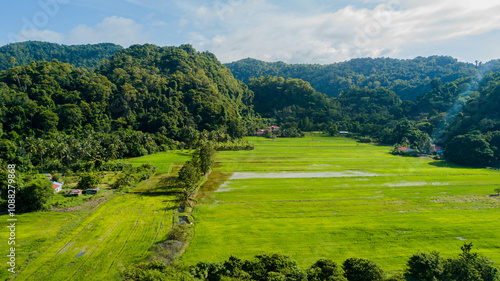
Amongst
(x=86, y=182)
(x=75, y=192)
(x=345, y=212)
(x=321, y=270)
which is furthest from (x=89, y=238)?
(x=345, y=212)

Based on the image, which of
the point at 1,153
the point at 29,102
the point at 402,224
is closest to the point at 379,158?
the point at 402,224

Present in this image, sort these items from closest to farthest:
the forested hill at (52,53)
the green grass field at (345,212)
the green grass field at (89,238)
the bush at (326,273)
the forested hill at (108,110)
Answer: the bush at (326,273), the green grass field at (89,238), the green grass field at (345,212), the forested hill at (108,110), the forested hill at (52,53)

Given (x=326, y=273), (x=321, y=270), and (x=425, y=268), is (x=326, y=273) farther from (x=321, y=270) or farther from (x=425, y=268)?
(x=425, y=268)

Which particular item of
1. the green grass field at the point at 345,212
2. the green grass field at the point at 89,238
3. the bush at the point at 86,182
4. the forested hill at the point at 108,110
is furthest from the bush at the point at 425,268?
the forested hill at the point at 108,110

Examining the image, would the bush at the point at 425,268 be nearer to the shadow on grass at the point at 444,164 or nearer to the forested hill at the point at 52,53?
the shadow on grass at the point at 444,164

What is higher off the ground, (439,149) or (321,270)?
(439,149)

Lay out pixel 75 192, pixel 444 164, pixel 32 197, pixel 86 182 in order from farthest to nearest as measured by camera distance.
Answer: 1. pixel 444 164
2. pixel 86 182
3. pixel 75 192
4. pixel 32 197
